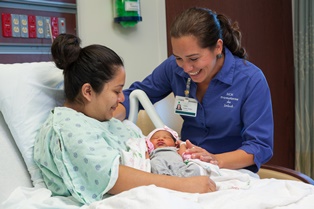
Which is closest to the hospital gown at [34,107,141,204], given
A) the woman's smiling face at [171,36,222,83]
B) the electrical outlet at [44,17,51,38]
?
the woman's smiling face at [171,36,222,83]

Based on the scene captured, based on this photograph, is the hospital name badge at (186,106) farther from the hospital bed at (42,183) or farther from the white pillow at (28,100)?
the white pillow at (28,100)

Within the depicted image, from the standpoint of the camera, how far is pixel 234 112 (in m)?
1.90

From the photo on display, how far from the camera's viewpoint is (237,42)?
6.81 ft

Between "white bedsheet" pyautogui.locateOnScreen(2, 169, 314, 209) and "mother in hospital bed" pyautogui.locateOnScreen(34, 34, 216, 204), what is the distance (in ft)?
0.22

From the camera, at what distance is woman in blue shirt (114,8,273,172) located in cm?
183

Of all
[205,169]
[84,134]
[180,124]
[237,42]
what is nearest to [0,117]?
[84,134]

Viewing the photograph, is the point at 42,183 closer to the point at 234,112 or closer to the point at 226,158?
the point at 226,158

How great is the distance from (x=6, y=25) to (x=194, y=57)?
1190mm

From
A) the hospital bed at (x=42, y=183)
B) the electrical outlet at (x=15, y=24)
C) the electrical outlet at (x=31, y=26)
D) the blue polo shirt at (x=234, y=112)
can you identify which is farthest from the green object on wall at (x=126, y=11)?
the hospital bed at (x=42, y=183)

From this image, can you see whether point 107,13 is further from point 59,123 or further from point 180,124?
point 59,123

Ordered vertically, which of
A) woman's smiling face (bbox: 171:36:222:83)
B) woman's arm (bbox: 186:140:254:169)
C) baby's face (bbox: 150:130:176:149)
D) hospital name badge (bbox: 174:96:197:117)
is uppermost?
woman's smiling face (bbox: 171:36:222:83)

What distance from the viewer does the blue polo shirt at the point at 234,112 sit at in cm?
185

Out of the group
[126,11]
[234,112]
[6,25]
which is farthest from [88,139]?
[126,11]

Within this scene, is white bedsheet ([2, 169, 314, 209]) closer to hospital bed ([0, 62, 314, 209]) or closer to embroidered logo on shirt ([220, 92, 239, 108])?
hospital bed ([0, 62, 314, 209])
